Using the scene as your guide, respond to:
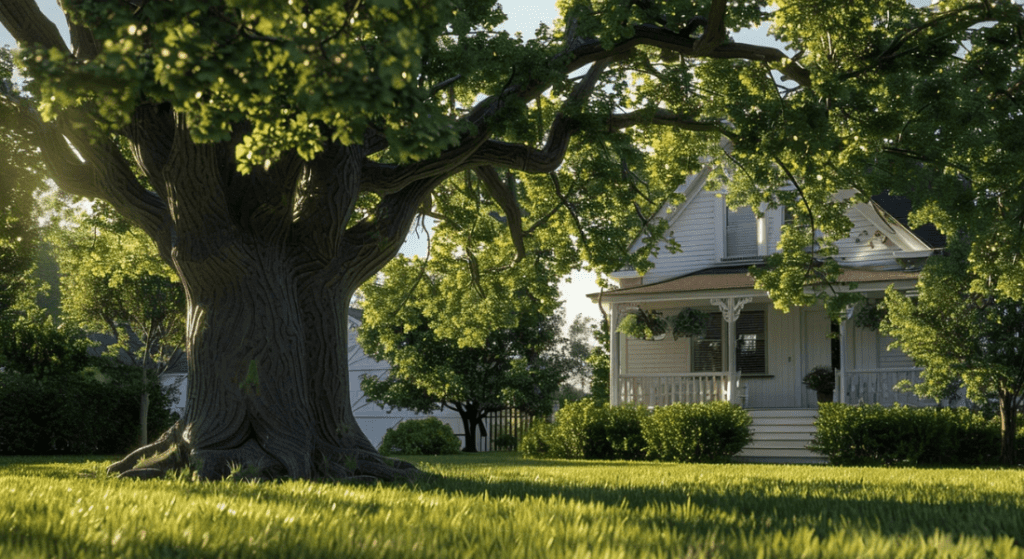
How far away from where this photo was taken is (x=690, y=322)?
23125 mm

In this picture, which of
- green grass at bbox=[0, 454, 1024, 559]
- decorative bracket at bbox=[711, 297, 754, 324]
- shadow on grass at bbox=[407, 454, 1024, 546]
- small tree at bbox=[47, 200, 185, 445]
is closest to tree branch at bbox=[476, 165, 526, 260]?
shadow on grass at bbox=[407, 454, 1024, 546]

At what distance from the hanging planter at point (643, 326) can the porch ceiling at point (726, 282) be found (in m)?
0.65

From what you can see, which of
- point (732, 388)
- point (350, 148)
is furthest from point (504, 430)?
point (350, 148)

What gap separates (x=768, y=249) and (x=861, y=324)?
3.46 m

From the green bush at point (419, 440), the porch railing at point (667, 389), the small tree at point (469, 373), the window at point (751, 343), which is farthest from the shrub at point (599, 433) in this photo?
the small tree at point (469, 373)

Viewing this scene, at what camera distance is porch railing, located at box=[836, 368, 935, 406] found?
68.0 ft

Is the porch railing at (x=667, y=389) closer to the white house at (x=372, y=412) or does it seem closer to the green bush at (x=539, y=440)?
the green bush at (x=539, y=440)

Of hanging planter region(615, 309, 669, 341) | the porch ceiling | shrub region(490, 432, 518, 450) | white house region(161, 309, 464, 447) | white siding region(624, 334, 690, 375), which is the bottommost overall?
shrub region(490, 432, 518, 450)

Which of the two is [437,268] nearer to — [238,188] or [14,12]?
[238,188]

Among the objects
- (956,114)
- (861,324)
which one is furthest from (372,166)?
(861,324)

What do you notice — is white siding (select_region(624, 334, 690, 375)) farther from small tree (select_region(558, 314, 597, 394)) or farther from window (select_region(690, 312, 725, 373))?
small tree (select_region(558, 314, 597, 394))

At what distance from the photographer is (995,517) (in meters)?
5.08

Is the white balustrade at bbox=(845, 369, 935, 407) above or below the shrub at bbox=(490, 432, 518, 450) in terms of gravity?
above

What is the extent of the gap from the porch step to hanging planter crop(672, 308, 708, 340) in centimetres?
306
